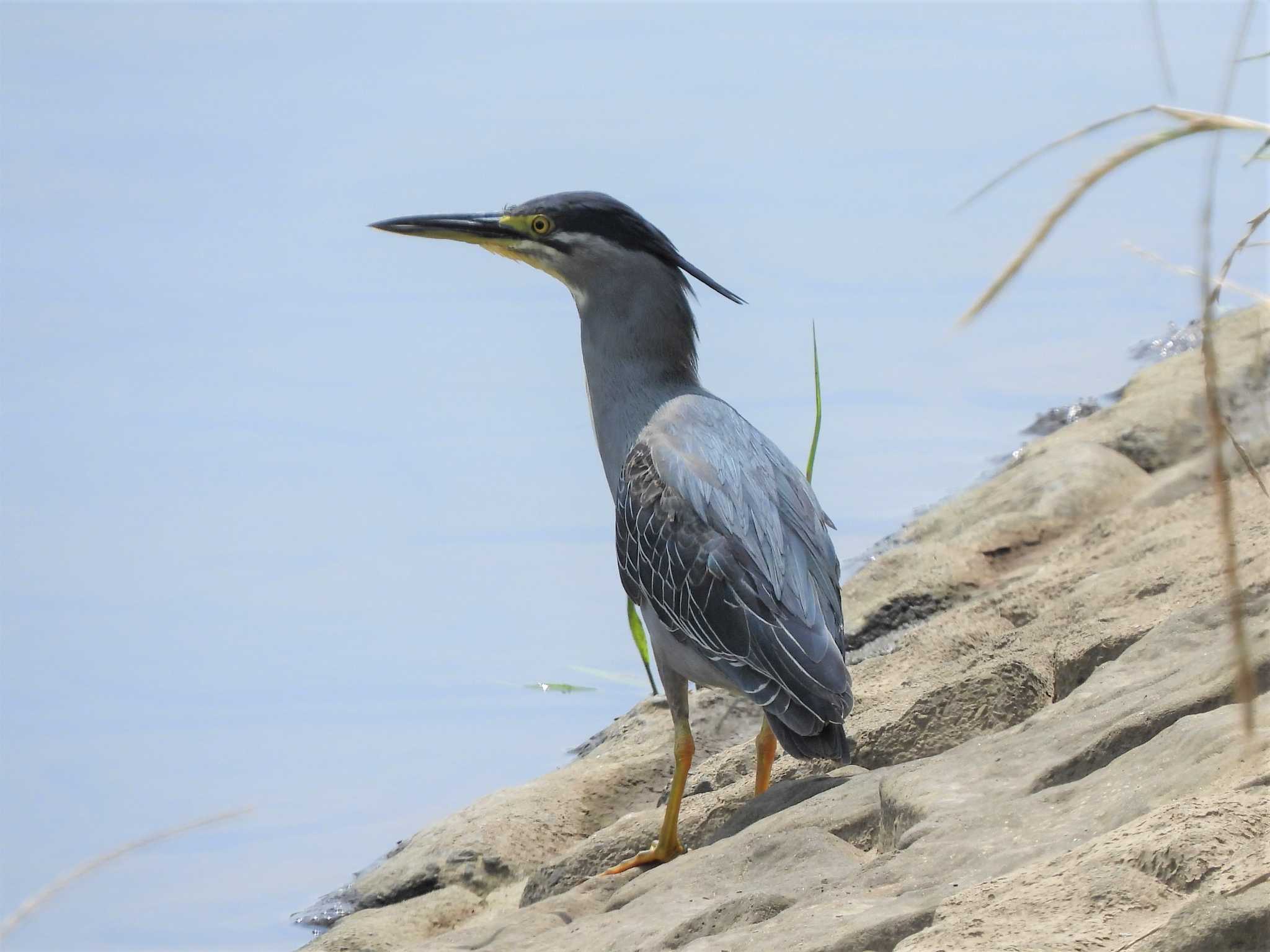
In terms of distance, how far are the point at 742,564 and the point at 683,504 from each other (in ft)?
0.93

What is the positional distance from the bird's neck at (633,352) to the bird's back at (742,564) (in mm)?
224

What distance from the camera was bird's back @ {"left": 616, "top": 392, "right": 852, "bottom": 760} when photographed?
4.16 m

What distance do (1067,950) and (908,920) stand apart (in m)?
→ 0.45

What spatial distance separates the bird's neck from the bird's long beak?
0.45m

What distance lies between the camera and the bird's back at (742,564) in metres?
4.16

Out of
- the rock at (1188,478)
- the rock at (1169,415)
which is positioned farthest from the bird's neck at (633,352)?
the rock at (1169,415)

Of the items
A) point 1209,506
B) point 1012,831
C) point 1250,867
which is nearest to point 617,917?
point 1012,831

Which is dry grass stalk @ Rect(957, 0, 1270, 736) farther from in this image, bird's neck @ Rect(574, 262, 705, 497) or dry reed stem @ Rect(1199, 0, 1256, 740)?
bird's neck @ Rect(574, 262, 705, 497)

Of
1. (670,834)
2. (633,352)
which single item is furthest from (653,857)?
(633,352)

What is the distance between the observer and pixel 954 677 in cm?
455

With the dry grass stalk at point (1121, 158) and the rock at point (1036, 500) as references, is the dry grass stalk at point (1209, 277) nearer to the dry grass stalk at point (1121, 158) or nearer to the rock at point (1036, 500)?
the dry grass stalk at point (1121, 158)

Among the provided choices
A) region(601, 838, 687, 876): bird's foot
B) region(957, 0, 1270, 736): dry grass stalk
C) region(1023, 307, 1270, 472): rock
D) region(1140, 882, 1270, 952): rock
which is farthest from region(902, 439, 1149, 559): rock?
region(957, 0, 1270, 736): dry grass stalk

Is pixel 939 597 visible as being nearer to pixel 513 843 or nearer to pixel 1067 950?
pixel 513 843

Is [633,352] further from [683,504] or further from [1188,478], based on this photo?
[1188,478]
